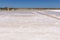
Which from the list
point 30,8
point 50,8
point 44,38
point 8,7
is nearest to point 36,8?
point 30,8

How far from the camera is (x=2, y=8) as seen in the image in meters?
6.47

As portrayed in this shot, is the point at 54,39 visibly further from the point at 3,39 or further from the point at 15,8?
the point at 15,8

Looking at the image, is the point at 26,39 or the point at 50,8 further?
the point at 50,8

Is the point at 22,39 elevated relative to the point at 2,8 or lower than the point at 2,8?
lower

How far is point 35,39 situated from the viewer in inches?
40.7

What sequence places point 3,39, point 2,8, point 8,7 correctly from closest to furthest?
point 3,39, point 8,7, point 2,8

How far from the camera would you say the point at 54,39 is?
3.33ft

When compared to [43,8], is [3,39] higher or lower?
lower

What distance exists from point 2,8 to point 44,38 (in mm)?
5692

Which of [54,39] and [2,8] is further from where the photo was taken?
[2,8]

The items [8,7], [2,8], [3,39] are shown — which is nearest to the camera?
[3,39]

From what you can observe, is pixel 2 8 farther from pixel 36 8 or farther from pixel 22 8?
pixel 36 8

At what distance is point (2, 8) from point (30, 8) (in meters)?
1.51

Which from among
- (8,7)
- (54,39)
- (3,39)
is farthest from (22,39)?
(8,7)
